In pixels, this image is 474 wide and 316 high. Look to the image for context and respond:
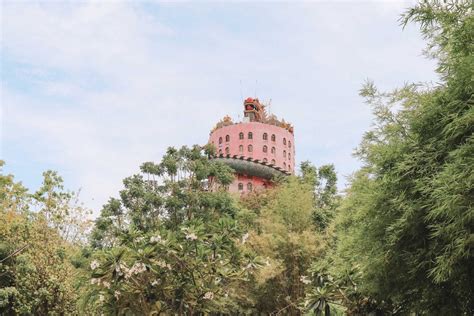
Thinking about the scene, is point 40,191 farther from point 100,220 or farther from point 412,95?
point 412,95

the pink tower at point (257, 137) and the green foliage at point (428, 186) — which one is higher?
the pink tower at point (257, 137)

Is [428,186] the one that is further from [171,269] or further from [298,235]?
[298,235]

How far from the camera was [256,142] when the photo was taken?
4172 centimetres

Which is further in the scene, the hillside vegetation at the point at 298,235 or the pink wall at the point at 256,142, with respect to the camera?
the pink wall at the point at 256,142

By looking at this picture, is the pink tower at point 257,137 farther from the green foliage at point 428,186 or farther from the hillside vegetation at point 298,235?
the green foliage at point 428,186

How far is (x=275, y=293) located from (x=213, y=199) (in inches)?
142

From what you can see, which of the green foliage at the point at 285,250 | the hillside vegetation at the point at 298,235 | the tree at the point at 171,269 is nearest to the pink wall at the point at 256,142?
the hillside vegetation at the point at 298,235

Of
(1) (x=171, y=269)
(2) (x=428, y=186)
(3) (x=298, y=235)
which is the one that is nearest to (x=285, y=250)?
(3) (x=298, y=235)

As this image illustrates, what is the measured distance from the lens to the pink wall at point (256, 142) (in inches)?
1638

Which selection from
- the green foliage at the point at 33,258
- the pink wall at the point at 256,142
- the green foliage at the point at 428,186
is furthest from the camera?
the pink wall at the point at 256,142

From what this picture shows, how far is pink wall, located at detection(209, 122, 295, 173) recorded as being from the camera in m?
41.6

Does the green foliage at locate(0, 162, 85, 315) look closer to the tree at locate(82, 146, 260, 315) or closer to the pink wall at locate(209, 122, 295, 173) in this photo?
the tree at locate(82, 146, 260, 315)

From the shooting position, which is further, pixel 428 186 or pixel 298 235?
pixel 298 235

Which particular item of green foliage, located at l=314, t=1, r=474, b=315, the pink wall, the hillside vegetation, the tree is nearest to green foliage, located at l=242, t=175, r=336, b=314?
the hillside vegetation
